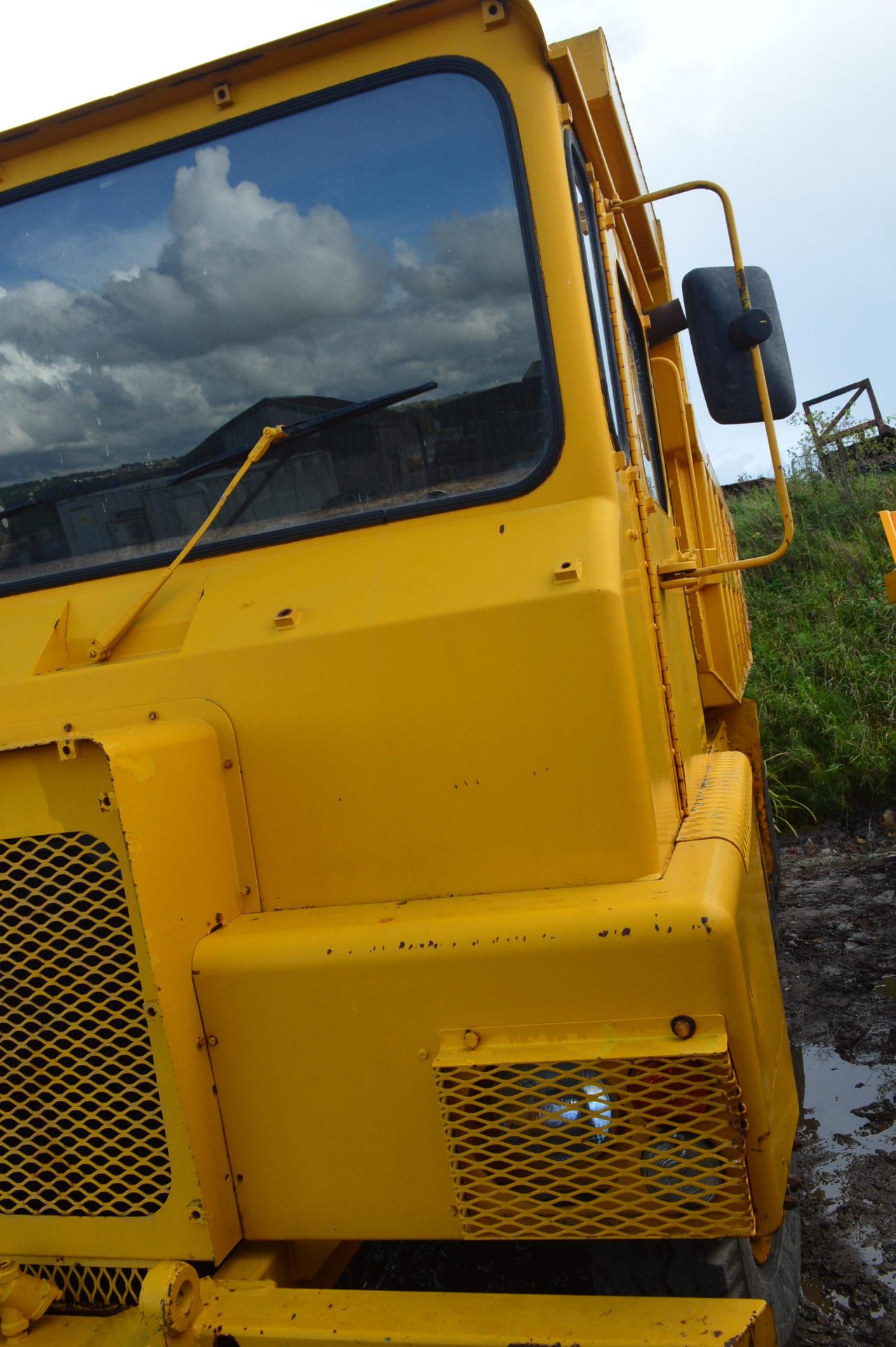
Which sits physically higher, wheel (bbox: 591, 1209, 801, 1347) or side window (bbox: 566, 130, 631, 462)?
side window (bbox: 566, 130, 631, 462)

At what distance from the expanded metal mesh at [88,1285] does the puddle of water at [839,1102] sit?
6.46 ft

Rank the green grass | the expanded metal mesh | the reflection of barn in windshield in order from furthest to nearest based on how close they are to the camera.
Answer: the green grass
the reflection of barn in windshield
the expanded metal mesh

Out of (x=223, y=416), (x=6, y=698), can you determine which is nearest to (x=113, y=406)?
(x=223, y=416)

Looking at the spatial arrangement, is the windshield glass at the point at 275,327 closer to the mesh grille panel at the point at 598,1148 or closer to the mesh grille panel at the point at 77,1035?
the mesh grille panel at the point at 77,1035

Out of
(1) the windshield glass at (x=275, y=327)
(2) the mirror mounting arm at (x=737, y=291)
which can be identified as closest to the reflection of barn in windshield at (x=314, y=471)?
(1) the windshield glass at (x=275, y=327)

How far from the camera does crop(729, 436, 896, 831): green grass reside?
22.7 ft

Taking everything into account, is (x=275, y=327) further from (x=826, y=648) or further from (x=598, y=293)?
(x=826, y=648)

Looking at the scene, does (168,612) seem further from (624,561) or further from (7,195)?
(7,195)

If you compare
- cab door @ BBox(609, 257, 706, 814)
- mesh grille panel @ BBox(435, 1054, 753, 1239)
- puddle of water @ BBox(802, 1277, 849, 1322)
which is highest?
cab door @ BBox(609, 257, 706, 814)

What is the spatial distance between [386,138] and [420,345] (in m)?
0.39

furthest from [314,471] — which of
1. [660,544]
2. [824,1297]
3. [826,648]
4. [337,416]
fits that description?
[826,648]

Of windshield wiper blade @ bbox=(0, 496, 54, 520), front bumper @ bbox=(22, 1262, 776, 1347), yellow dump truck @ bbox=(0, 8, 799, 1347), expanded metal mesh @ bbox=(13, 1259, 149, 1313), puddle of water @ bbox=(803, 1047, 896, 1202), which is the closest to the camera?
front bumper @ bbox=(22, 1262, 776, 1347)

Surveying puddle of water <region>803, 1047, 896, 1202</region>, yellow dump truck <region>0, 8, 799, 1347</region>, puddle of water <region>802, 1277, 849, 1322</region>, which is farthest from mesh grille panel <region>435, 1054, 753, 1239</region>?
puddle of water <region>803, 1047, 896, 1202</region>

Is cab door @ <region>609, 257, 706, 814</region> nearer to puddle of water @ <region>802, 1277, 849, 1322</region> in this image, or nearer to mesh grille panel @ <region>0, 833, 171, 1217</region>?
mesh grille panel @ <region>0, 833, 171, 1217</region>
